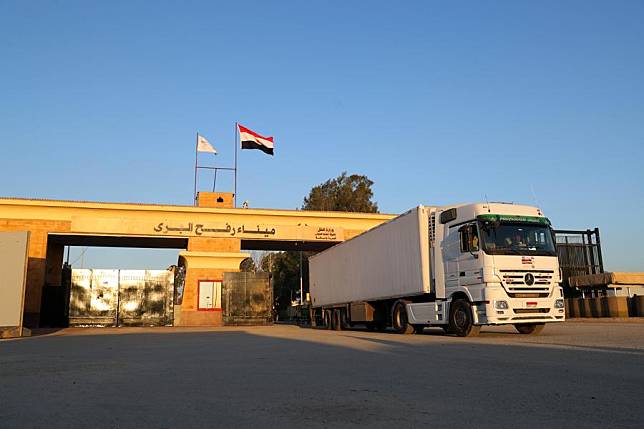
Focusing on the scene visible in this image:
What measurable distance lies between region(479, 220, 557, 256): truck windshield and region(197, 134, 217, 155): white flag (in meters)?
27.9

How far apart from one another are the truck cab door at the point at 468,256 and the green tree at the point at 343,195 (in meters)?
50.0

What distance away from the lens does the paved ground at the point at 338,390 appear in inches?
191

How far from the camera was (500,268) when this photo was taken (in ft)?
47.3

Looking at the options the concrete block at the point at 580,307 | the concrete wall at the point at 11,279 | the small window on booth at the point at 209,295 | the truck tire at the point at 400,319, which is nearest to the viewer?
the truck tire at the point at 400,319

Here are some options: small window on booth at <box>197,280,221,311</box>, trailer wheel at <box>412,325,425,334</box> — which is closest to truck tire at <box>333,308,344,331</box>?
trailer wheel at <box>412,325,425,334</box>

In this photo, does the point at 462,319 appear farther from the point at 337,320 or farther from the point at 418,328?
the point at 337,320

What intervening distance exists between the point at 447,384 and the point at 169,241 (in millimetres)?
34428

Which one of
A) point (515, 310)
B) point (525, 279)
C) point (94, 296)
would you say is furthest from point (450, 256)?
point (94, 296)

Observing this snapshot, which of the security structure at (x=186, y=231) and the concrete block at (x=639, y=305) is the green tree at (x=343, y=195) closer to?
the security structure at (x=186, y=231)

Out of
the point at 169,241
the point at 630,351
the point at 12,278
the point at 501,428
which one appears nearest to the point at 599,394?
the point at 501,428

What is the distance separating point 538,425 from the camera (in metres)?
4.48

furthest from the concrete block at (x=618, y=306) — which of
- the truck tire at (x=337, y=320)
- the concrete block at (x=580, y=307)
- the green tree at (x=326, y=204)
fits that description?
the green tree at (x=326, y=204)

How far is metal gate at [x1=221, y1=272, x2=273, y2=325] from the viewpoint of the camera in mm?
32594

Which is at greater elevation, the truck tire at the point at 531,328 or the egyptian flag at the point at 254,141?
the egyptian flag at the point at 254,141
